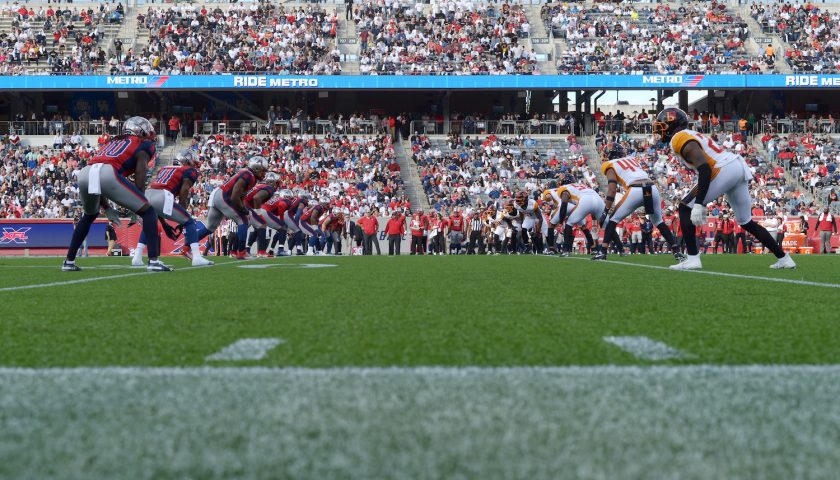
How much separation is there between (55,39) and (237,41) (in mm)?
8701

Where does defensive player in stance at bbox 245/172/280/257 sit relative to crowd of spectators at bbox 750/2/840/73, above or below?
below

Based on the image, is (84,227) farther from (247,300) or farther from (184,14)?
(184,14)

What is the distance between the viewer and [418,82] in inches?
1486

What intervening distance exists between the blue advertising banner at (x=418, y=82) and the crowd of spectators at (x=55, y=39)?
94 cm

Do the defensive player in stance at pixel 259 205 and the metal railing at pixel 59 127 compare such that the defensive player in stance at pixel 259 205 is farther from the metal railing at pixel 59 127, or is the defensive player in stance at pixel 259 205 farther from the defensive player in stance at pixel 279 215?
the metal railing at pixel 59 127

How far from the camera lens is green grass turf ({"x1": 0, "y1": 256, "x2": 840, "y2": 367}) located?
3.24 metres

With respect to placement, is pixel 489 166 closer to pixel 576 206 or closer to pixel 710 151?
pixel 576 206

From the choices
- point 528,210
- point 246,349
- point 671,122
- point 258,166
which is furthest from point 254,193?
point 246,349

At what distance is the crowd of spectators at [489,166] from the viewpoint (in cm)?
3303

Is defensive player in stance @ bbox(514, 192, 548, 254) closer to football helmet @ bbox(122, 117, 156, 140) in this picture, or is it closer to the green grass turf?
football helmet @ bbox(122, 117, 156, 140)

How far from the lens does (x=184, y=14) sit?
139 feet

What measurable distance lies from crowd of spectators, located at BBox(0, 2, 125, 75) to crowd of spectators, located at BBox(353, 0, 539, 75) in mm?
12165

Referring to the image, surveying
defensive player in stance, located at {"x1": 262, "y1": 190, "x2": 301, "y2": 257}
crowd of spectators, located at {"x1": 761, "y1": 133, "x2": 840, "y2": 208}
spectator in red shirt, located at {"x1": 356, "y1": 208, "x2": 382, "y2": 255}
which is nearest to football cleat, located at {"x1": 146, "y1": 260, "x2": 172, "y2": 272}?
defensive player in stance, located at {"x1": 262, "y1": 190, "x2": 301, "y2": 257}

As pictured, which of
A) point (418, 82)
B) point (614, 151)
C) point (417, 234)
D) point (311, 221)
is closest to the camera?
point (311, 221)
